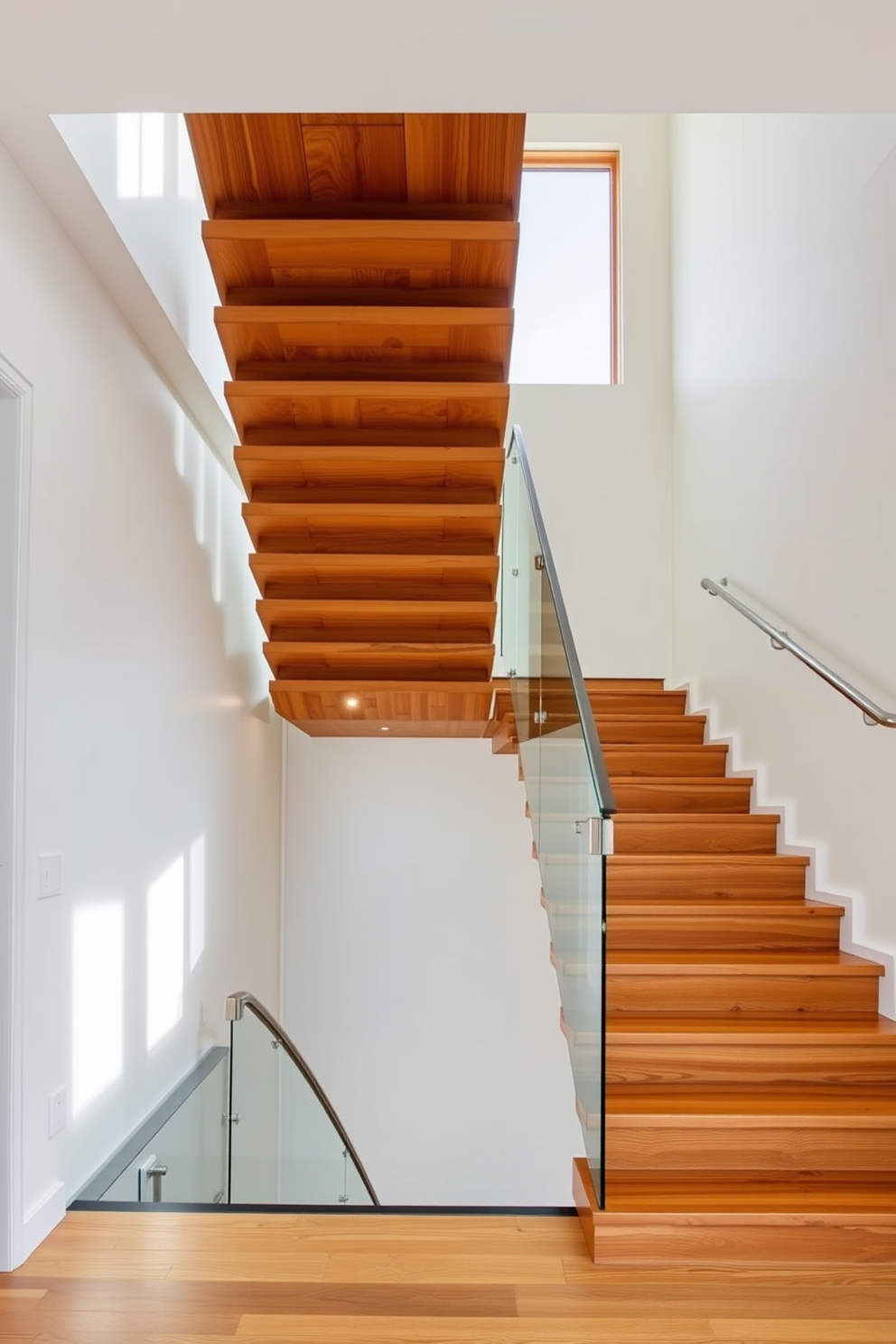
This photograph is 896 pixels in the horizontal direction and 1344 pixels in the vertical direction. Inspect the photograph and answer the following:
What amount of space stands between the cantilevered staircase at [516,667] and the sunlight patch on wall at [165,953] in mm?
1277

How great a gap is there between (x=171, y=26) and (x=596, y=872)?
87.9 inches

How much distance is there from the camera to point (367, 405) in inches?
165

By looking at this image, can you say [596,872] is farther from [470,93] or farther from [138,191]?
Answer: [138,191]

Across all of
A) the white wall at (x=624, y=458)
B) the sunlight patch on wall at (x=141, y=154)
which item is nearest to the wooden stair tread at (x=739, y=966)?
the sunlight patch on wall at (x=141, y=154)

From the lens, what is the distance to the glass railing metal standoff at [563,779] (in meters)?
2.95

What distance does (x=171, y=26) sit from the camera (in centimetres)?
236

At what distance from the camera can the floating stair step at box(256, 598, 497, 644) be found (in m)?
4.90

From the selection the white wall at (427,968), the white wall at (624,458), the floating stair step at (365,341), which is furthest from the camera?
the white wall at (624,458)

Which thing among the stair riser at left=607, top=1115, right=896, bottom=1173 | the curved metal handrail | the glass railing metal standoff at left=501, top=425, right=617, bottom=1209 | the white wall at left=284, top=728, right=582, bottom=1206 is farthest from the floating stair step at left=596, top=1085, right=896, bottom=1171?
the white wall at left=284, top=728, right=582, bottom=1206

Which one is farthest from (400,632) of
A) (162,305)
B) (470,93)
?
(470,93)

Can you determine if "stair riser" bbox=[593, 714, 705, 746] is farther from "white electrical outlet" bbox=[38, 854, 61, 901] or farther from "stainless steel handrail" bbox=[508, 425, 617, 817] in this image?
"white electrical outlet" bbox=[38, 854, 61, 901]

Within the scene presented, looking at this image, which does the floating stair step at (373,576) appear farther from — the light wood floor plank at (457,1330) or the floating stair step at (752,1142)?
the light wood floor plank at (457,1330)

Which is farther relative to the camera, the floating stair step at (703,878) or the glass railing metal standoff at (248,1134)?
the floating stair step at (703,878)

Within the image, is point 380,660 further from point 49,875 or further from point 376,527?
point 49,875
